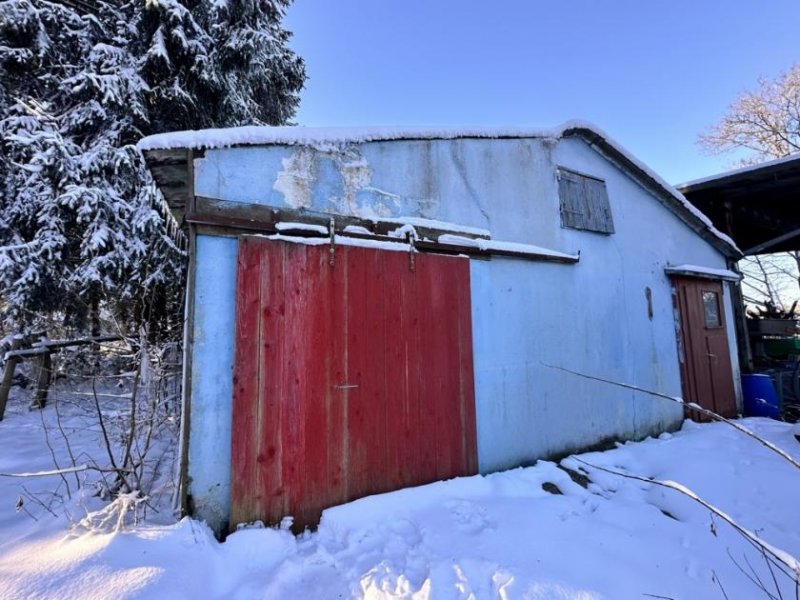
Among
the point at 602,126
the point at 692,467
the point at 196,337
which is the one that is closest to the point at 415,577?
the point at 196,337

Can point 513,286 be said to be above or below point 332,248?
below

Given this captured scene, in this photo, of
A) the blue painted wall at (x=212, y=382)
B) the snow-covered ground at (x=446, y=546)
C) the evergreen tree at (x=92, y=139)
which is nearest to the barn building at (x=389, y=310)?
the blue painted wall at (x=212, y=382)

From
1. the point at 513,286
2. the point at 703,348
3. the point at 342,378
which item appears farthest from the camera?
the point at 703,348

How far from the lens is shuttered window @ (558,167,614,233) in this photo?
A: 4895 millimetres

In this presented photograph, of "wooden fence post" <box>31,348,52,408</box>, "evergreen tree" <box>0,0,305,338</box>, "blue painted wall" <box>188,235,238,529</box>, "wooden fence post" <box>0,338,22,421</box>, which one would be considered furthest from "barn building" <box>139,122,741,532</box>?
"wooden fence post" <box>0,338,22,421</box>

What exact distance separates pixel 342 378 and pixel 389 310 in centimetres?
69

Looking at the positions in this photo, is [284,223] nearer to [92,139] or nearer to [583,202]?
[583,202]

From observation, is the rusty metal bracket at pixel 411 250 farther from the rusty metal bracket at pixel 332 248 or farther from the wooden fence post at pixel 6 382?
the wooden fence post at pixel 6 382

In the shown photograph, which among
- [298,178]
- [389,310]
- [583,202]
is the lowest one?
[389,310]

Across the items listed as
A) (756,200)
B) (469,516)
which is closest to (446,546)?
(469,516)

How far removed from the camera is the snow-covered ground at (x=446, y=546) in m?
2.05

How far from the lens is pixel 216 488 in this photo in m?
2.57

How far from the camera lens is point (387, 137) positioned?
3.49 metres

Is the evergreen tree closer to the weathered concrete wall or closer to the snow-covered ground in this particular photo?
the snow-covered ground
